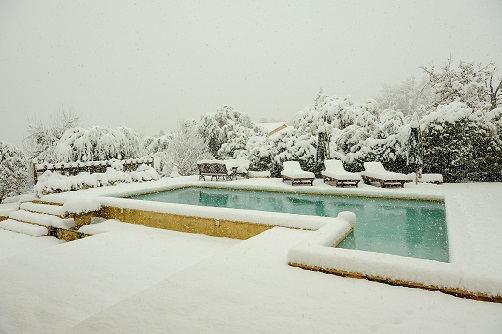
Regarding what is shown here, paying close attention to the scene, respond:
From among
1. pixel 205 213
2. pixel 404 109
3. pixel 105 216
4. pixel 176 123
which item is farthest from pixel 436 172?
pixel 404 109

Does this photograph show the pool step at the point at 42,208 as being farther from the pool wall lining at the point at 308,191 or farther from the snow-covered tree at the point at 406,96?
the snow-covered tree at the point at 406,96

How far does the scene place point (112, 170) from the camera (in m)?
12.9

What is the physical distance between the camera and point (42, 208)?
27.4ft

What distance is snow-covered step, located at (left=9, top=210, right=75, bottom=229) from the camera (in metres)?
7.09

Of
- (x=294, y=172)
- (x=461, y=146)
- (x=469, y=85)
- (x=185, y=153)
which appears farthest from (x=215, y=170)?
(x=469, y=85)

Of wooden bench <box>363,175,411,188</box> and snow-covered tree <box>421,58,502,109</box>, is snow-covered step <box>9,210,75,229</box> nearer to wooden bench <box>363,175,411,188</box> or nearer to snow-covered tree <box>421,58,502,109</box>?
wooden bench <box>363,175,411,188</box>

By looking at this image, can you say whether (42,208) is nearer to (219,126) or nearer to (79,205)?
(79,205)

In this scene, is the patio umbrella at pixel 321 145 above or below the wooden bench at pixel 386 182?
above

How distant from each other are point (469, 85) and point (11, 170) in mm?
24467

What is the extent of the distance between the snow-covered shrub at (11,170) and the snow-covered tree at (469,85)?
22.9m

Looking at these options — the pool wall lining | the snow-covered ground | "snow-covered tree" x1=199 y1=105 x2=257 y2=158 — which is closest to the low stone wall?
the snow-covered ground

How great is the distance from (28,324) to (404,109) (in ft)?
112

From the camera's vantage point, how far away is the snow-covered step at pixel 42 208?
793 centimetres

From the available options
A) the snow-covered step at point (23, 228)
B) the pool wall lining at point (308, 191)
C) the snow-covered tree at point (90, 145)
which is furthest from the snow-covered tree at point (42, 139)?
the snow-covered step at point (23, 228)
